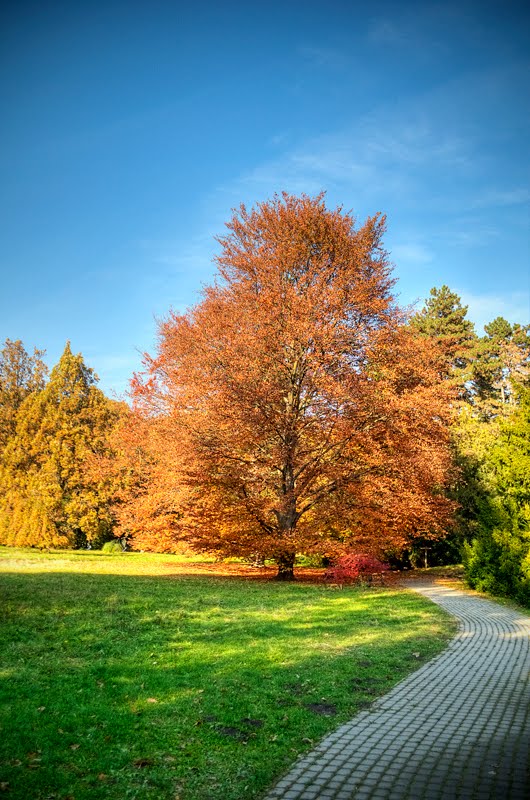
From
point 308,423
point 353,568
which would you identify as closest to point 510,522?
point 353,568

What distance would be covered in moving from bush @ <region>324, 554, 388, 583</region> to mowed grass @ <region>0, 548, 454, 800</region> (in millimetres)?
5824

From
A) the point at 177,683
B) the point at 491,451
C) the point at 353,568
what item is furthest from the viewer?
the point at 353,568

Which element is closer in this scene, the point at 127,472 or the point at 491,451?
the point at 491,451

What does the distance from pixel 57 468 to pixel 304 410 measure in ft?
68.2

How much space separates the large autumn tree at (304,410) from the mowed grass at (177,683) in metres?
5.71

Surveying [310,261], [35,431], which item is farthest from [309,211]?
[35,431]

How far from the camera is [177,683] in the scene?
272 inches

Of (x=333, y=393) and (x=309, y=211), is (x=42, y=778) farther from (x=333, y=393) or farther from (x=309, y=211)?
(x=309, y=211)

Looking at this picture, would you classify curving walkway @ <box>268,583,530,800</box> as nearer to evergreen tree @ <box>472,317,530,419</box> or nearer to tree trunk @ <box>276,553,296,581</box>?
tree trunk @ <box>276,553,296,581</box>

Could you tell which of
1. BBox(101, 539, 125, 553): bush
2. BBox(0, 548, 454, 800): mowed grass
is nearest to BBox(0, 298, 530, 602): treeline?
BBox(101, 539, 125, 553): bush

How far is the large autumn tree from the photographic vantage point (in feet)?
62.3

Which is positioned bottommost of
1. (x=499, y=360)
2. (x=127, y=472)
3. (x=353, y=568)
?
(x=353, y=568)

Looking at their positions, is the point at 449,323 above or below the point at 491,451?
above

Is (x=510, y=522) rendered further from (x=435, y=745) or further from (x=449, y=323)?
(x=449, y=323)
